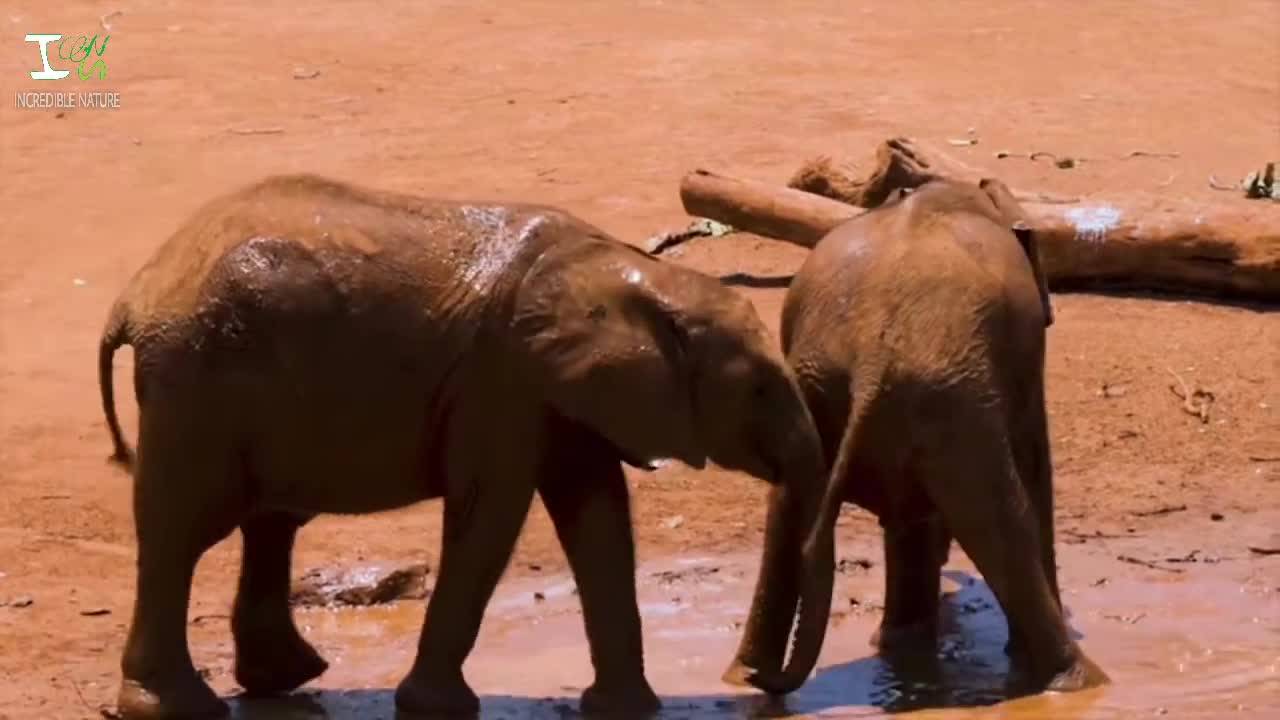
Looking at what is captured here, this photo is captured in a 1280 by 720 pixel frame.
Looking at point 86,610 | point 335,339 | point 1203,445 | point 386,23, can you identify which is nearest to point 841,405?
point 335,339

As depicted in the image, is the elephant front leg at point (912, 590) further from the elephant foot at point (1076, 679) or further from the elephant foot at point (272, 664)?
the elephant foot at point (272, 664)

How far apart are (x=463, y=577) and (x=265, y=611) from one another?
0.85 meters

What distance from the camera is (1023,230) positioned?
8555 mm

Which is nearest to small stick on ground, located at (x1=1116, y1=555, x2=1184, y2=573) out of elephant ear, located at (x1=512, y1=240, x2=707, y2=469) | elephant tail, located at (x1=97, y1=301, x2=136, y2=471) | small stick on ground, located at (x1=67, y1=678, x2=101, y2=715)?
elephant ear, located at (x1=512, y1=240, x2=707, y2=469)

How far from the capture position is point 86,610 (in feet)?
30.2

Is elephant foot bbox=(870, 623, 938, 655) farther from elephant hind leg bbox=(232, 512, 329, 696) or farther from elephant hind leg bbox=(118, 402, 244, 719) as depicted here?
elephant hind leg bbox=(118, 402, 244, 719)

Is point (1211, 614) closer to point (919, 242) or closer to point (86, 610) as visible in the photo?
point (919, 242)

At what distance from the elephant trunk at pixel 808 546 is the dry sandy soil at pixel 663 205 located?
372mm

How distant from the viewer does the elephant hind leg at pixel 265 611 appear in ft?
26.9

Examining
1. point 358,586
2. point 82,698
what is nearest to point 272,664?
point 82,698

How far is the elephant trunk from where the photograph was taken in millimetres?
7629

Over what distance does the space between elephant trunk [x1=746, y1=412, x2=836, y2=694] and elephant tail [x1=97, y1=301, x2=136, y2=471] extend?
1.81m

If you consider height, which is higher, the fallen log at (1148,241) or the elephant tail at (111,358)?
the elephant tail at (111,358)

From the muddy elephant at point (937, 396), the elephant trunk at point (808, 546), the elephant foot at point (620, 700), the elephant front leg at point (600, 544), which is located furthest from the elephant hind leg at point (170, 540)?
the muddy elephant at point (937, 396)
